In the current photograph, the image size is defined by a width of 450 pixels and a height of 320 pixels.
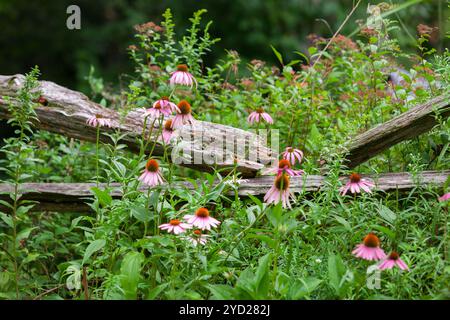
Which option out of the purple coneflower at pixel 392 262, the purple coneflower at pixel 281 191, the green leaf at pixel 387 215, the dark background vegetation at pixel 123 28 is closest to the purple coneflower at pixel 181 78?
the purple coneflower at pixel 281 191

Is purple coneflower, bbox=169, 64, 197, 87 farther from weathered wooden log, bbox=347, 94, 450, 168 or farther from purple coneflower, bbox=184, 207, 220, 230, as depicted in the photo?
weathered wooden log, bbox=347, 94, 450, 168

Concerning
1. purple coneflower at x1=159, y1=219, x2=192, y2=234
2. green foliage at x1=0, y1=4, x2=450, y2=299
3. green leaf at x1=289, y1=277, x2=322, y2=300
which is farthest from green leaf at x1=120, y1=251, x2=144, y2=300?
green leaf at x1=289, y1=277, x2=322, y2=300

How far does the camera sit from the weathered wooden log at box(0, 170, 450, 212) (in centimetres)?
253

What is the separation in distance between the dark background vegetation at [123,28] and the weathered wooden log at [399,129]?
4.39 meters

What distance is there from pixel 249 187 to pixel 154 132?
55 cm

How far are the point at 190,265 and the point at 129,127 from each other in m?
0.94

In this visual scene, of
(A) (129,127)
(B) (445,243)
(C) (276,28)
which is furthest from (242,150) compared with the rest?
(C) (276,28)

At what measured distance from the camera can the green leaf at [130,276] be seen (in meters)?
1.98

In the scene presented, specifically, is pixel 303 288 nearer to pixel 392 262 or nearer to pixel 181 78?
pixel 392 262

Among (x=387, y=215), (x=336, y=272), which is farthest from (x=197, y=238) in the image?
(x=387, y=215)

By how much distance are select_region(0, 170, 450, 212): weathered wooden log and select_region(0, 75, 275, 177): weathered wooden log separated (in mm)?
94

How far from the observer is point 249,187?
2.69m

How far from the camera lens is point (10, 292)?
98.4 inches
